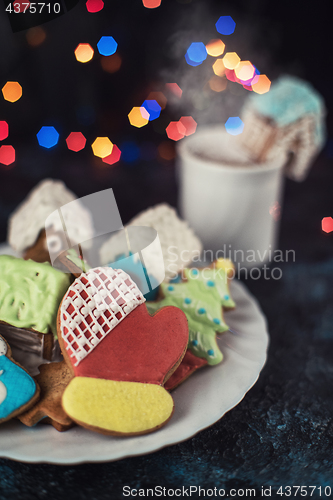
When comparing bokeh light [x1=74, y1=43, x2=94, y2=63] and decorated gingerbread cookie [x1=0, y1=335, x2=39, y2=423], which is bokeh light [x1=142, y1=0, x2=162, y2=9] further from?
decorated gingerbread cookie [x1=0, y1=335, x2=39, y2=423]

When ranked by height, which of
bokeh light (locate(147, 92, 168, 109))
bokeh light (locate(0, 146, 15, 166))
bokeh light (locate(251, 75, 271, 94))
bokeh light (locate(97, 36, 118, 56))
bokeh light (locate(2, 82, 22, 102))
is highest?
bokeh light (locate(97, 36, 118, 56))

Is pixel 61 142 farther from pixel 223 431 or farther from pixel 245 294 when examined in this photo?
pixel 223 431

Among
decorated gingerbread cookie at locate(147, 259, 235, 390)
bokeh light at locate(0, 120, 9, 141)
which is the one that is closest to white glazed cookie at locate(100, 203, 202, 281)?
decorated gingerbread cookie at locate(147, 259, 235, 390)

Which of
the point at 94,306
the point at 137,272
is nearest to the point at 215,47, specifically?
the point at 137,272

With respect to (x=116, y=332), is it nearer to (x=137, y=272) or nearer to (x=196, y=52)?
(x=137, y=272)

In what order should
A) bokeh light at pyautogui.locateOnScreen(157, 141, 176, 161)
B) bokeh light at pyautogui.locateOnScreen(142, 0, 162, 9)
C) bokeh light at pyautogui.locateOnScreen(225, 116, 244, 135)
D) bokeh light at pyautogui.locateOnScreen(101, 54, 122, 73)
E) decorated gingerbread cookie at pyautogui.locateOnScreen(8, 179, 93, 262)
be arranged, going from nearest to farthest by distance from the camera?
decorated gingerbread cookie at pyautogui.locateOnScreen(8, 179, 93, 262) → bokeh light at pyautogui.locateOnScreen(225, 116, 244, 135) → bokeh light at pyautogui.locateOnScreen(142, 0, 162, 9) → bokeh light at pyautogui.locateOnScreen(101, 54, 122, 73) → bokeh light at pyautogui.locateOnScreen(157, 141, 176, 161)
